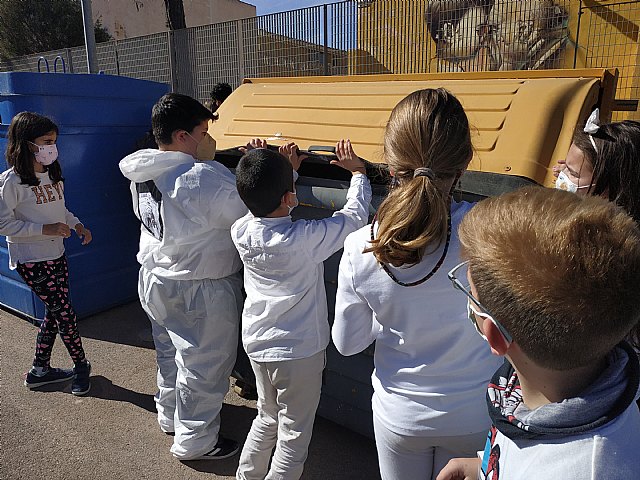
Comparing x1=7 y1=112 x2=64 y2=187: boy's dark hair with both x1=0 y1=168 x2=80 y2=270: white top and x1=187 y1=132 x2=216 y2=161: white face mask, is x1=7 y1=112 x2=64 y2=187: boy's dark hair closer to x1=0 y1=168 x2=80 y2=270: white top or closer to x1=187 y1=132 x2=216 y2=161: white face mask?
x1=0 y1=168 x2=80 y2=270: white top

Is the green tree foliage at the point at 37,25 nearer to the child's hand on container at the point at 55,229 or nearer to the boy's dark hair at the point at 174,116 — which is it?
the child's hand on container at the point at 55,229

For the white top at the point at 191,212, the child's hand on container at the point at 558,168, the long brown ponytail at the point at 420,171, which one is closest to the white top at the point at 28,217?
the white top at the point at 191,212

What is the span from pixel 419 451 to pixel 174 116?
5.94ft

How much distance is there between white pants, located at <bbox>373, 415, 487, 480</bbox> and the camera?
141 cm

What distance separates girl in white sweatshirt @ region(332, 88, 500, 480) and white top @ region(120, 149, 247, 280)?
104 centimetres

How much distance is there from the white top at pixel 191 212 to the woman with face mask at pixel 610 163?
136 cm

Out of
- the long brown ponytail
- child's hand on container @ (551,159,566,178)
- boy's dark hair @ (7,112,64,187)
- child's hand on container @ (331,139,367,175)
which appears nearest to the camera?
the long brown ponytail

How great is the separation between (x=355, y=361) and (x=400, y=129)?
4.20ft

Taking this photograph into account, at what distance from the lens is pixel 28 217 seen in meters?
3.26

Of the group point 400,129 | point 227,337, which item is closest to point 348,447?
point 227,337

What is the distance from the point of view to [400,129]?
4.58 feet

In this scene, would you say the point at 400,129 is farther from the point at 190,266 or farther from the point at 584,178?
the point at 190,266

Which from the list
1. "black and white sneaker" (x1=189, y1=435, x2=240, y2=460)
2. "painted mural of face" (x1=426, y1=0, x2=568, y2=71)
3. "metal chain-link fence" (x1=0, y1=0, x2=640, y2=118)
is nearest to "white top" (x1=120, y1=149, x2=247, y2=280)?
"black and white sneaker" (x1=189, y1=435, x2=240, y2=460)

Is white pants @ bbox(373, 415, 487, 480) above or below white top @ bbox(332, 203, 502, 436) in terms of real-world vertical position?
below
